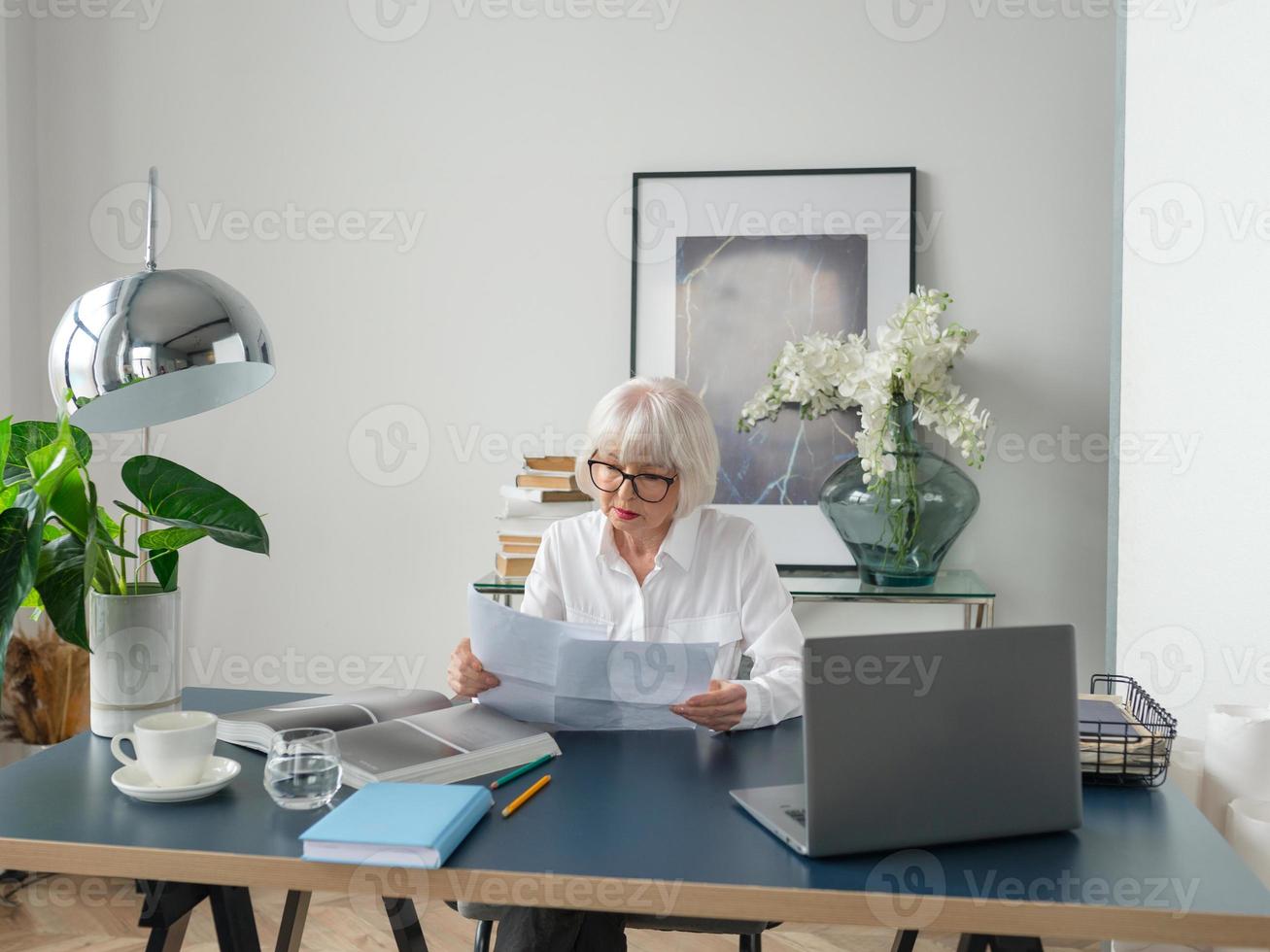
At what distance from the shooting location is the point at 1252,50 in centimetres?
198

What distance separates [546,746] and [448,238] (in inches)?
80.9

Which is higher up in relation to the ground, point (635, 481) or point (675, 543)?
point (635, 481)

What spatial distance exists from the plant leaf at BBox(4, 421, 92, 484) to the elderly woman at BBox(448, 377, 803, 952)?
2.97 ft

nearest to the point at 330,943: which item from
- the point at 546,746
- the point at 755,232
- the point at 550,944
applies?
the point at 550,944

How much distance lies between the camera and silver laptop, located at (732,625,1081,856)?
1.15 m

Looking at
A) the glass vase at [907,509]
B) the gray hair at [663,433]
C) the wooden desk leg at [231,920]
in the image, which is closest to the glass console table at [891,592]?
the glass vase at [907,509]

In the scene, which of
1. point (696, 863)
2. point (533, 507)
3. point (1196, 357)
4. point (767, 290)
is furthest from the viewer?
point (767, 290)

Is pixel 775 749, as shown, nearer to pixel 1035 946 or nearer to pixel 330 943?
pixel 1035 946

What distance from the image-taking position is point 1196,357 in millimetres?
2199

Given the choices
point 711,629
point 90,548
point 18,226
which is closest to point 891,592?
point 711,629

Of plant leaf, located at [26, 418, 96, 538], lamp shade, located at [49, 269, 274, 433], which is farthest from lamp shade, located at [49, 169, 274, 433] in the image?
plant leaf, located at [26, 418, 96, 538]

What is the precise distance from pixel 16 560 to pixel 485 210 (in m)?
2.03

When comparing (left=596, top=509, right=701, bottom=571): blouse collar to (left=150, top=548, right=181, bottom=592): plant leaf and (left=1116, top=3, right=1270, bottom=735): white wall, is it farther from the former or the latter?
(left=1116, top=3, right=1270, bottom=735): white wall

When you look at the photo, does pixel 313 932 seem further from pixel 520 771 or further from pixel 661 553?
pixel 520 771
